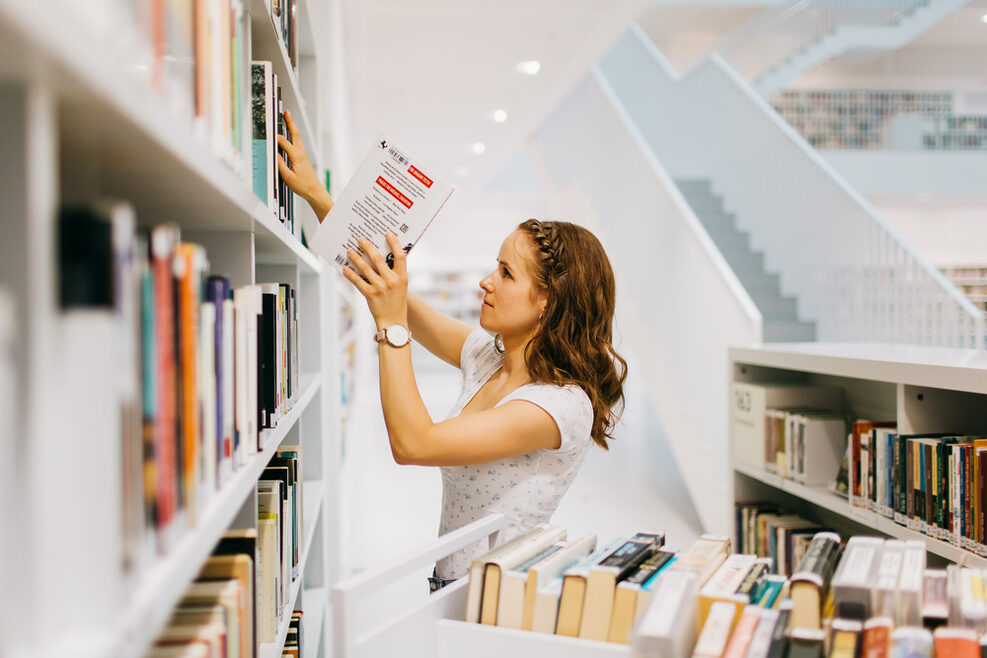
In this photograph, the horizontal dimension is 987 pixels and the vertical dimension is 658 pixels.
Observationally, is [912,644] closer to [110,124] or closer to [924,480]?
[110,124]

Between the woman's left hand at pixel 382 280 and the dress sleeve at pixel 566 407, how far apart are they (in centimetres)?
30

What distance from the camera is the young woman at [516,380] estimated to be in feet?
4.47

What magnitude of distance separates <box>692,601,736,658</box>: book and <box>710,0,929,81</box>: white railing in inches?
392

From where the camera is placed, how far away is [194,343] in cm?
62

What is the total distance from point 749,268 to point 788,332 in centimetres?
100

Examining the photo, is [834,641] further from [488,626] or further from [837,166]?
[837,166]

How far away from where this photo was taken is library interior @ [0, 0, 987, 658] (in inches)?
16.8

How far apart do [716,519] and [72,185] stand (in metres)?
4.06

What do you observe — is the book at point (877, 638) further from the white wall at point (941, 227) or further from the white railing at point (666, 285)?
the white wall at point (941, 227)

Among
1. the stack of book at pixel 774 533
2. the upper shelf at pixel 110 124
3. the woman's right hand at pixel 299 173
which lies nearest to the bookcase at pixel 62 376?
the upper shelf at pixel 110 124

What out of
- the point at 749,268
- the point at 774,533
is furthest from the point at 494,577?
the point at 749,268

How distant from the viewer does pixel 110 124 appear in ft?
1.60

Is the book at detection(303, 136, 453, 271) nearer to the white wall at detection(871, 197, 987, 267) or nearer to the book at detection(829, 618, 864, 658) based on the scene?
the book at detection(829, 618, 864, 658)

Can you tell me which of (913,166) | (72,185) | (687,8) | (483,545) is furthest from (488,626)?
(687,8)
